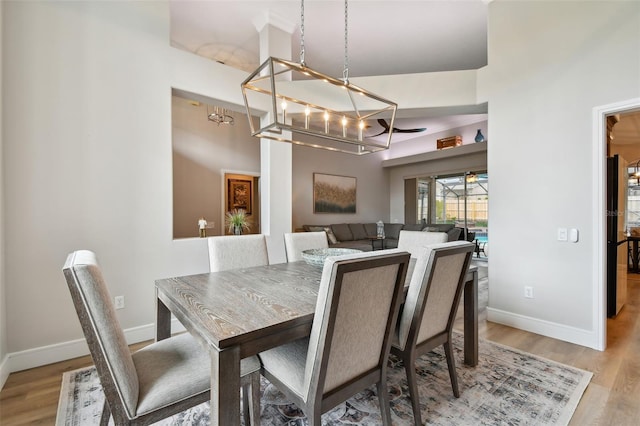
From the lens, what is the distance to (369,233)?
7586mm

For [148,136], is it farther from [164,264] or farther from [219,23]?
[219,23]

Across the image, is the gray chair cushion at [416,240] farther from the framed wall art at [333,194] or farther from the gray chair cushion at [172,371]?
the framed wall art at [333,194]

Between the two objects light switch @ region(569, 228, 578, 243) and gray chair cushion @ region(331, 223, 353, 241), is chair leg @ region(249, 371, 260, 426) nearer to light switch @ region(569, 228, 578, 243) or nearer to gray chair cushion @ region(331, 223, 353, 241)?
light switch @ region(569, 228, 578, 243)

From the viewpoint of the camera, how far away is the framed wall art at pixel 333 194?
7043 millimetres

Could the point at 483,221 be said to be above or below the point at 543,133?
below

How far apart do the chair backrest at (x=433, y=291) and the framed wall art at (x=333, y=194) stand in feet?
17.3

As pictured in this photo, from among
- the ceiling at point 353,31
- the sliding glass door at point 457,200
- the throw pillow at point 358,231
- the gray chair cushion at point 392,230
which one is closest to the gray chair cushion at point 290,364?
the ceiling at point 353,31

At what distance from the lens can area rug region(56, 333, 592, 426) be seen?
1.67 meters

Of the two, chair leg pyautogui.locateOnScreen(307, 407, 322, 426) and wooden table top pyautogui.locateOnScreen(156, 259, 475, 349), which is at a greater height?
wooden table top pyautogui.locateOnScreen(156, 259, 475, 349)

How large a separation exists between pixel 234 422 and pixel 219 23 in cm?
407

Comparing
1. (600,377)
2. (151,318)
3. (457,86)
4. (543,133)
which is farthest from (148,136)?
(600,377)

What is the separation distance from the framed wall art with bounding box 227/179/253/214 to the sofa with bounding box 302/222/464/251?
4.48ft

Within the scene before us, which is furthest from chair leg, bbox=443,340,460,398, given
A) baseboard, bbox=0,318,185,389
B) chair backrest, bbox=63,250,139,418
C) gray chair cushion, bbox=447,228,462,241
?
gray chair cushion, bbox=447,228,462,241

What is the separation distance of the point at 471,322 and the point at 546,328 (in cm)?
122
